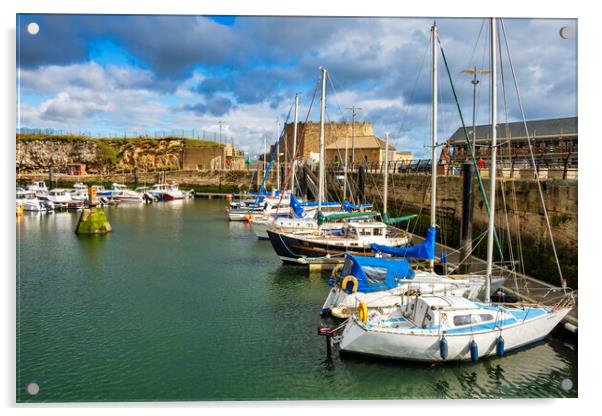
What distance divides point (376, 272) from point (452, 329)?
10.2ft

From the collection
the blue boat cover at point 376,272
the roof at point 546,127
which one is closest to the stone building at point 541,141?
the roof at point 546,127

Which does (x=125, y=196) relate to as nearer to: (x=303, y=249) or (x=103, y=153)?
(x=103, y=153)

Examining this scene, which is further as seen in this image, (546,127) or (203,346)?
(546,127)

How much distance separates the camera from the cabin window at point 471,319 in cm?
1038

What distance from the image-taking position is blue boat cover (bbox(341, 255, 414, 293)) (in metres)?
13.0

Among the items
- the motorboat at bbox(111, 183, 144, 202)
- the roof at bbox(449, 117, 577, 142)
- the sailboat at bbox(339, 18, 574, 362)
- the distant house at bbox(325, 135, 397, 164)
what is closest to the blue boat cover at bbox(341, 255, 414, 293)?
the sailboat at bbox(339, 18, 574, 362)

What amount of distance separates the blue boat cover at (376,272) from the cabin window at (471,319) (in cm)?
289

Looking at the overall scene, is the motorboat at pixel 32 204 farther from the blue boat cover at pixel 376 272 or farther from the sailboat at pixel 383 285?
the blue boat cover at pixel 376 272

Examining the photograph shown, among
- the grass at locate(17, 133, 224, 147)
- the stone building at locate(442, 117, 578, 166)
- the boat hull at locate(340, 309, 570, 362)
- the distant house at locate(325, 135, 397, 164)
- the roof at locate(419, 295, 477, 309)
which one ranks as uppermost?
the grass at locate(17, 133, 224, 147)

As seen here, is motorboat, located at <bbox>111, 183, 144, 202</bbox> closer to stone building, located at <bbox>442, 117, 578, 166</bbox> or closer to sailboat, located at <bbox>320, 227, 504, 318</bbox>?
stone building, located at <bbox>442, 117, 578, 166</bbox>

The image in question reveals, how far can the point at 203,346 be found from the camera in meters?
11.4

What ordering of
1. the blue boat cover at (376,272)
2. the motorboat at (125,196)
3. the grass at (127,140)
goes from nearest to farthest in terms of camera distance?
the blue boat cover at (376,272)
the motorboat at (125,196)
the grass at (127,140)

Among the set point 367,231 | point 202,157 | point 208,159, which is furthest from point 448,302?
point 202,157

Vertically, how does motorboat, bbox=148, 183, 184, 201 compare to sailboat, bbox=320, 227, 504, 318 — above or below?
above
